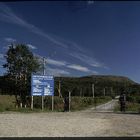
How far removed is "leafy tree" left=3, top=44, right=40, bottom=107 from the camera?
188 feet

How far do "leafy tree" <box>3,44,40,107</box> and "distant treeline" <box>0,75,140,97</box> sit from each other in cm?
23

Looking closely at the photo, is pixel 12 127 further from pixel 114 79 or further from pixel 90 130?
pixel 114 79

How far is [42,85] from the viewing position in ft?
115

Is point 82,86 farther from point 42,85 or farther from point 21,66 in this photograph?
point 42,85

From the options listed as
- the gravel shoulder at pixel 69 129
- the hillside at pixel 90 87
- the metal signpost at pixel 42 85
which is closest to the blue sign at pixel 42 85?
the metal signpost at pixel 42 85

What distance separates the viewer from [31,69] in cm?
5700

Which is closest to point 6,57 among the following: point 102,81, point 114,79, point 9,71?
point 9,71

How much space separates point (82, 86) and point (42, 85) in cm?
9613

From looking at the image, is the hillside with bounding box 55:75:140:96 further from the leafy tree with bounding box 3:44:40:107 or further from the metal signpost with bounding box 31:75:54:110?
the metal signpost with bounding box 31:75:54:110

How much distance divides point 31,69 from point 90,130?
40.0 meters

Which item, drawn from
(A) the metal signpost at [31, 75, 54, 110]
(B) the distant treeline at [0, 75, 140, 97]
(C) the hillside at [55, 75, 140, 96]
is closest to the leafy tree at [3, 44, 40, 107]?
(B) the distant treeline at [0, 75, 140, 97]

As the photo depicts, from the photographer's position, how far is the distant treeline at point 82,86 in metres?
58.7

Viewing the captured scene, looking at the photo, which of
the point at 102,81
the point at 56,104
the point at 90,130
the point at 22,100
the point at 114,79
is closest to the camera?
the point at 90,130

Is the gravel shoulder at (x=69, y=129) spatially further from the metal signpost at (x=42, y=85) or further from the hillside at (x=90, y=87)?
the hillside at (x=90, y=87)
